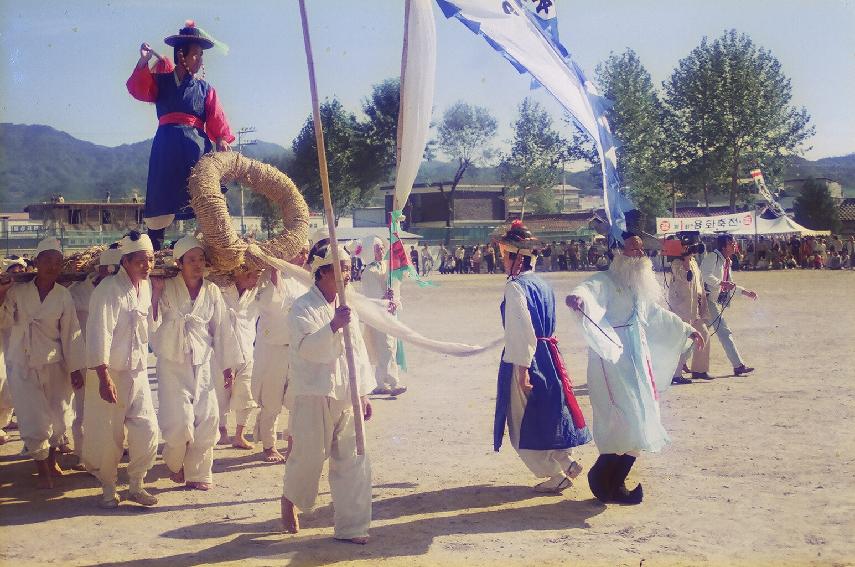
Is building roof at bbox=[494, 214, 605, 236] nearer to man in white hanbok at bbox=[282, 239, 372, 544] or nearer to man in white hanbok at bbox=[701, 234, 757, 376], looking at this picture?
man in white hanbok at bbox=[701, 234, 757, 376]

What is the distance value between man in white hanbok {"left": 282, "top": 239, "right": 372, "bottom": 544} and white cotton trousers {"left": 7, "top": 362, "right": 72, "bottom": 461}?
8.51ft

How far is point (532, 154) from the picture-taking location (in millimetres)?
50969

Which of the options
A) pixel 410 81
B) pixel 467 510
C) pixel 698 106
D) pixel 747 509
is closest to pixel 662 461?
pixel 747 509

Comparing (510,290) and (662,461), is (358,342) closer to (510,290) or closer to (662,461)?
(510,290)

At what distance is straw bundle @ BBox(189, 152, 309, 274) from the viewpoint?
6.64 m

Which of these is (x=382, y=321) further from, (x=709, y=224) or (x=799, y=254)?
(x=799, y=254)

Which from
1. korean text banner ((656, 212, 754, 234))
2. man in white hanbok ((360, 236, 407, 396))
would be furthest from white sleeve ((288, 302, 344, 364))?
korean text banner ((656, 212, 754, 234))

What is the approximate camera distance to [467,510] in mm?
6164

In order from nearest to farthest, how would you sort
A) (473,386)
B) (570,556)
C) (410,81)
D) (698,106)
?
(570,556)
(410,81)
(473,386)
(698,106)

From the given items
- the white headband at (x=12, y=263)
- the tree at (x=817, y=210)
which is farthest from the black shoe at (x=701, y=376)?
the tree at (x=817, y=210)

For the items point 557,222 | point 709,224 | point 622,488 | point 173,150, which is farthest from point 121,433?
point 557,222

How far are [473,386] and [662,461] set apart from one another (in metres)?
3.96

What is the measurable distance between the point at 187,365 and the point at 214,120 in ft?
6.80

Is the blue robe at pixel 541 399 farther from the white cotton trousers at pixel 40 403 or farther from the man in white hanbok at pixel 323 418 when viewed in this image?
the white cotton trousers at pixel 40 403
